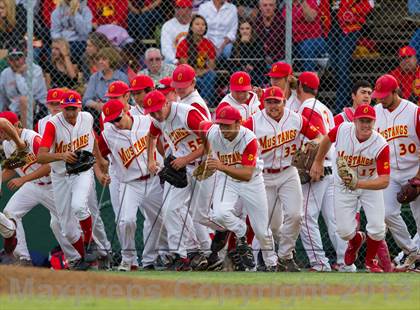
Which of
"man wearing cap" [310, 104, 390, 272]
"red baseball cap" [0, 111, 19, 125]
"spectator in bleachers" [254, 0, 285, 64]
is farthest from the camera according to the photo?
"spectator in bleachers" [254, 0, 285, 64]

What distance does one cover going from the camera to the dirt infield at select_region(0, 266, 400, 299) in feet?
30.9

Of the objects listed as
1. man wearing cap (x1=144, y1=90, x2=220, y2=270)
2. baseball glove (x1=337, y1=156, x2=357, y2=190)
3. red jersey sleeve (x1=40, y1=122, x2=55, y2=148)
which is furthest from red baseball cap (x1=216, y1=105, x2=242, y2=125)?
red jersey sleeve (x1=40, y1=122, x2=55, y2=148)

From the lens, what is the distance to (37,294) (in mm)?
9328

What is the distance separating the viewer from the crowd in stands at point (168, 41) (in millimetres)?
14539

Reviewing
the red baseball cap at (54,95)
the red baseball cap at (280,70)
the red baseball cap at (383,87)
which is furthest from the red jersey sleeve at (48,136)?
the red baseball cap at (383,87)

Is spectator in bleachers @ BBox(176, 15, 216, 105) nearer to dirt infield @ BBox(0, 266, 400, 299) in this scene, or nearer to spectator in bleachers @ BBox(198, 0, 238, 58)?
spectator in bleachers @ BBox(198, 0, 238, 58)

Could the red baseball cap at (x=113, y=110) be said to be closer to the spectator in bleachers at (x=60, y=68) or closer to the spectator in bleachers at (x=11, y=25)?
the spectator in bleachers at (x=60, y=68)

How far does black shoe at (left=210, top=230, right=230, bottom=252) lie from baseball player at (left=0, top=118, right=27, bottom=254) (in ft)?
7.91

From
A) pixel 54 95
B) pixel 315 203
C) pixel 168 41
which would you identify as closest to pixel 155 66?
pixel 168 41

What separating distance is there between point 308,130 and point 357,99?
117cm

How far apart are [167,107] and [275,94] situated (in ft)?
3.92

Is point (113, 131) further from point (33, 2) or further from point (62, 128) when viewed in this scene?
point (33, 2)

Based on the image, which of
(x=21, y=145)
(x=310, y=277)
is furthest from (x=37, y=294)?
(x=21, y=145)

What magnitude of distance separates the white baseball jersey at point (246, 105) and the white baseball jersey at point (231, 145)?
1153 millimetres
